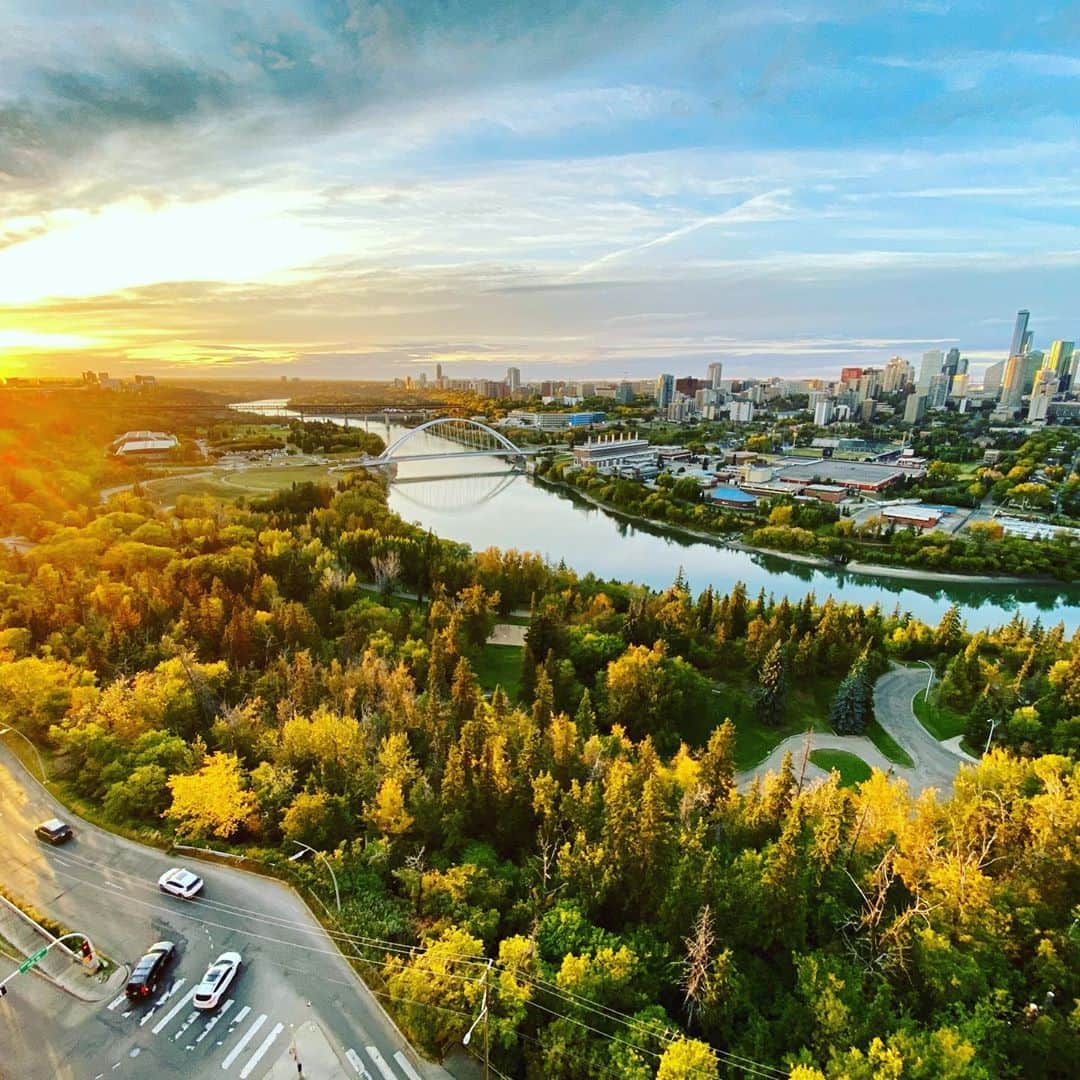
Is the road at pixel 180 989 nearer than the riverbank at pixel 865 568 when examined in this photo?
Yes

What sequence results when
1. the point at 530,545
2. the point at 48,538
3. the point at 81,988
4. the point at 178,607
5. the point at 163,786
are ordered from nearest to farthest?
the point at 81,988 → the point at 163,786 → the point at 178,607 → the point at 48,538 → the point at 530,545

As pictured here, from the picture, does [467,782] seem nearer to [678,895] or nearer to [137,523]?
[678,895]

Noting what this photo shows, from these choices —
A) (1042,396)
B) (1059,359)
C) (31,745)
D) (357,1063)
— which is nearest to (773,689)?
(357,1063)

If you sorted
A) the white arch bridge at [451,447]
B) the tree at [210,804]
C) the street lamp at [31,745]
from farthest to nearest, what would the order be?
1. the white arch bridge at [451,447]
2. the street lamp at [31,745]
3. the tree at [210,804]

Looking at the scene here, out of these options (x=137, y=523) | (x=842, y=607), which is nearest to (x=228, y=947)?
(x=842, y=607)

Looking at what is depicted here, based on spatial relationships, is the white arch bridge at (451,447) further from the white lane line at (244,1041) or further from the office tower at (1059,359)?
the office tower at (1059,359)

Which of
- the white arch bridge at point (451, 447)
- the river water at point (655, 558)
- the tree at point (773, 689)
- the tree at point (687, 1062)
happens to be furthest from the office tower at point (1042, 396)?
the tree at point (687, 1062)

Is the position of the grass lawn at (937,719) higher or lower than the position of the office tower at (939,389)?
lower
